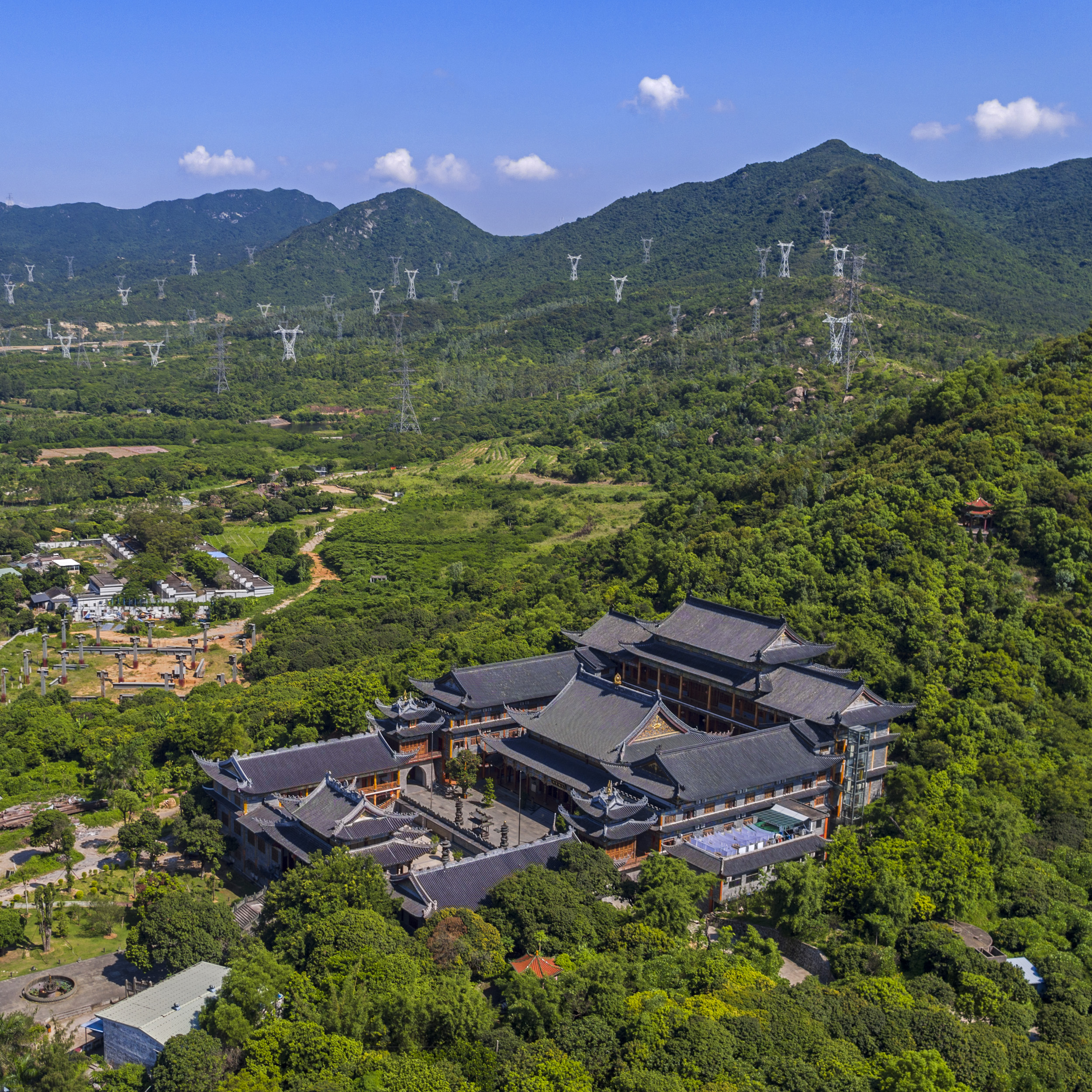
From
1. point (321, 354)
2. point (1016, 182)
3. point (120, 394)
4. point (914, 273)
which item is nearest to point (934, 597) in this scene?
point (914, 273)

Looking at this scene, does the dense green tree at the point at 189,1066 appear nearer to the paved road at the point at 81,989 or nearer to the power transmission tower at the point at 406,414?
the paved road at the point at 81,989

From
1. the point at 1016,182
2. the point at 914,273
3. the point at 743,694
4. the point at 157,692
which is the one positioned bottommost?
the point at 157,692

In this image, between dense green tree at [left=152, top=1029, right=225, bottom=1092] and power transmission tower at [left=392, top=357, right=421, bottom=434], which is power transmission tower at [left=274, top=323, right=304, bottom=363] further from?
dense green tree at [left=152, top=1029, right=225, bottom=1092]

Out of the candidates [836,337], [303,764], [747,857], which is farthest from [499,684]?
[836,337]

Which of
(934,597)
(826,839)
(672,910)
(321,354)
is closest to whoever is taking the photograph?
(672,910)

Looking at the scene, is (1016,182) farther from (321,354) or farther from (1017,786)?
(1017,786)

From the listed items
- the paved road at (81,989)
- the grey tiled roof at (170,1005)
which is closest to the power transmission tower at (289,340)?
the paved road at (81,989)

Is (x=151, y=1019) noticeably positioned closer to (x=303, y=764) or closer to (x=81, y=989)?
(x=81, y=989)
